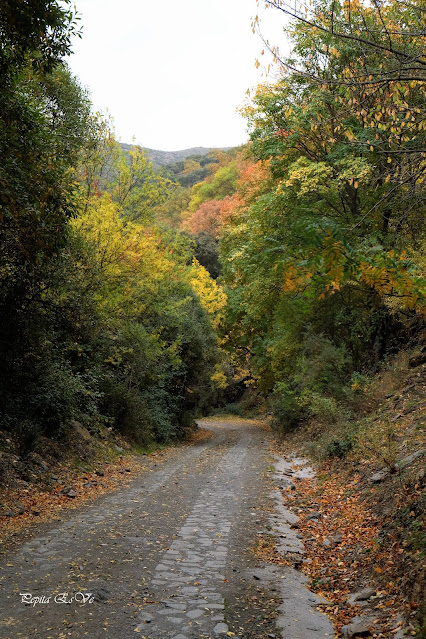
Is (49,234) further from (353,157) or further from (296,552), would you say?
(353,157)

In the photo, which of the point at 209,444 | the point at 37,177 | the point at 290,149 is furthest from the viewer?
the point at 209,444

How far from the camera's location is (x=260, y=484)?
463 inches

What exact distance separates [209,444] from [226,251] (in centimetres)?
1150

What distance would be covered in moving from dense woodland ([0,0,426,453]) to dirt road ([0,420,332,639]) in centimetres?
321

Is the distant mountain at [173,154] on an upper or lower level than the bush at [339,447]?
upper

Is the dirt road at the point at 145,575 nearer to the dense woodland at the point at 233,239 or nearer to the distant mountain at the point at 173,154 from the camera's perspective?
the dense woodland at the point at 233,239

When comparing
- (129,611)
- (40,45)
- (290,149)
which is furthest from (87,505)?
(290,149)

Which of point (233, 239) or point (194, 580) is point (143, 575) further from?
point (233, 239)

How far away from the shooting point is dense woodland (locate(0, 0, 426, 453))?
19.4 ft

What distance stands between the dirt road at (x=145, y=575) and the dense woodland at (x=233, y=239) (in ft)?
10.5

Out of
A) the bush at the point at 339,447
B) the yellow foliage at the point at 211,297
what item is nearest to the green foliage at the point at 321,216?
the bush at the point at 339,447

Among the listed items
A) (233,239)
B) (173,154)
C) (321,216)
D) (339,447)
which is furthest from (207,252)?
(173,154)

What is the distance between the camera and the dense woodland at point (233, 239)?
5.91 meters

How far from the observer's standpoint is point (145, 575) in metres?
5.49
